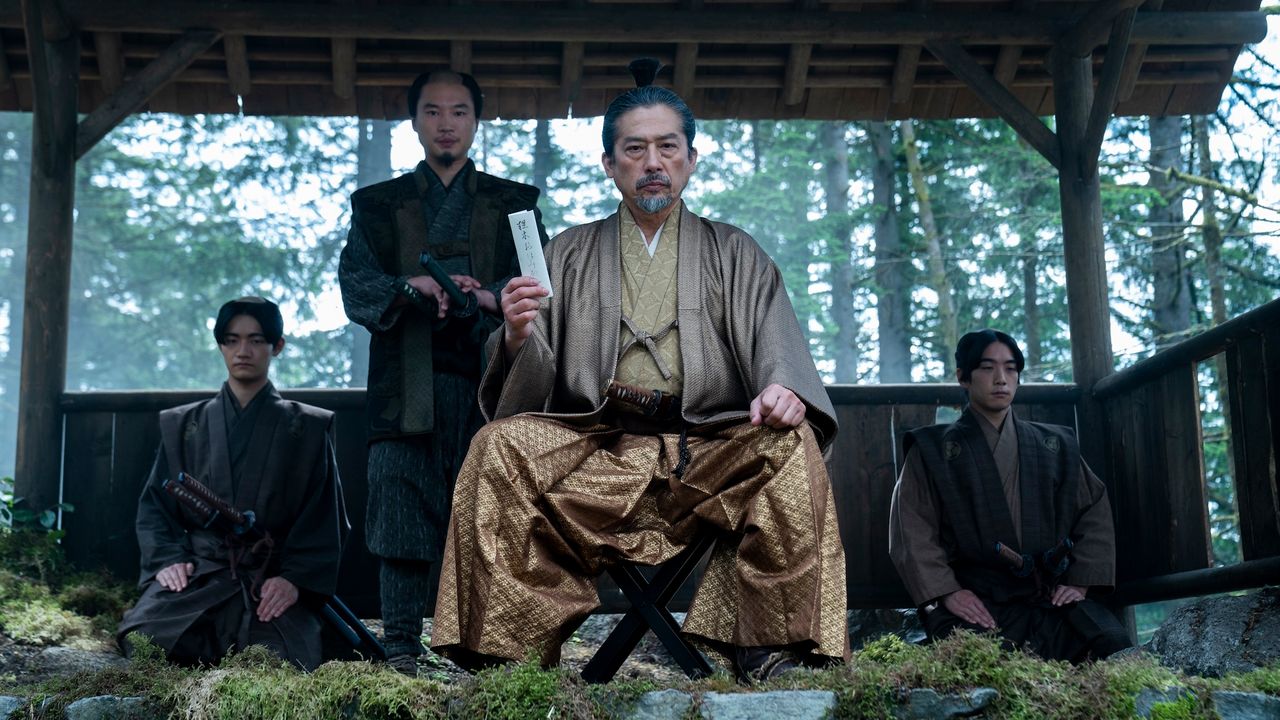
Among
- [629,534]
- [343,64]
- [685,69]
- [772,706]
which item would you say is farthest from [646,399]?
[343,64]

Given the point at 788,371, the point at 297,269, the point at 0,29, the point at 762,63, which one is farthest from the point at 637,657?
the point at 297,269

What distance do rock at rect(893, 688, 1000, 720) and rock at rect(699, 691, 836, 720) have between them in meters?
0.20

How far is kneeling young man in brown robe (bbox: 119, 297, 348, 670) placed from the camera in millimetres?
4934

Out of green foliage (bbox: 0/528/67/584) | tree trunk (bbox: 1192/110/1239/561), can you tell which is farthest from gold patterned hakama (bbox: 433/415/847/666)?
tree trunk (bbox: 1192/110/1239/561)

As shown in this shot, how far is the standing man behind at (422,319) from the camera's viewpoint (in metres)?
4.73

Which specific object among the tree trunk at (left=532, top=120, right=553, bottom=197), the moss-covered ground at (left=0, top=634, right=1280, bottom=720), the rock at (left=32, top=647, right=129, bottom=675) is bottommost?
the rock at (left=32, top=647, right=129, bottom=675)

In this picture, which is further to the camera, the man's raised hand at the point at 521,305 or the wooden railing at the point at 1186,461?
the wooden railing at the point at 1186,461

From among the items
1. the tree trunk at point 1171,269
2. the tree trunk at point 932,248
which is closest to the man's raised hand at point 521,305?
the tree trunk at point 1171,269

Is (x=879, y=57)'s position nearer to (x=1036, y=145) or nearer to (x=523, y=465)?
(x=1036, y=145)

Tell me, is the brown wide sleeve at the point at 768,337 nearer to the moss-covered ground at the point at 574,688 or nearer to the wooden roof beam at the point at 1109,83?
the moss-covered ground at the point at 574,688

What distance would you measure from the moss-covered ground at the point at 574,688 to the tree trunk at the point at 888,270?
12.5 m

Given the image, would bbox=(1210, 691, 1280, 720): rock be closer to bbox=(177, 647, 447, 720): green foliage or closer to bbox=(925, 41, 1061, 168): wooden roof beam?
bbox=(177, 647, 447, 720): green foliage

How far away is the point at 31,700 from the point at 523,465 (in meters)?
1.46

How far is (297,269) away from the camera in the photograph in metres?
21.4
